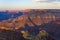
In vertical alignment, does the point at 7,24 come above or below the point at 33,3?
below

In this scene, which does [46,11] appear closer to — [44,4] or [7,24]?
[44,4]

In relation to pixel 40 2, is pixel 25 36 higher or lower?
lower

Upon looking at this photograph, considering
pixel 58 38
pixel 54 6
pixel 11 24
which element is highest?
pixel 54 6

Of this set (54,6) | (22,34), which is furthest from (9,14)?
(54,6)

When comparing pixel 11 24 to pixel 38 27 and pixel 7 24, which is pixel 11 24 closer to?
pixel 7 24

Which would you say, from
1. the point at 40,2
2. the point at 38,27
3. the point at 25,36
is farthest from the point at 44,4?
the point at 25,36

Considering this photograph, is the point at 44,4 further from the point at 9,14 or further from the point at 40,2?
the point at 9,14

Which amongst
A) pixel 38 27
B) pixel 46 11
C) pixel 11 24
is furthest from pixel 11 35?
pixel 46 11
